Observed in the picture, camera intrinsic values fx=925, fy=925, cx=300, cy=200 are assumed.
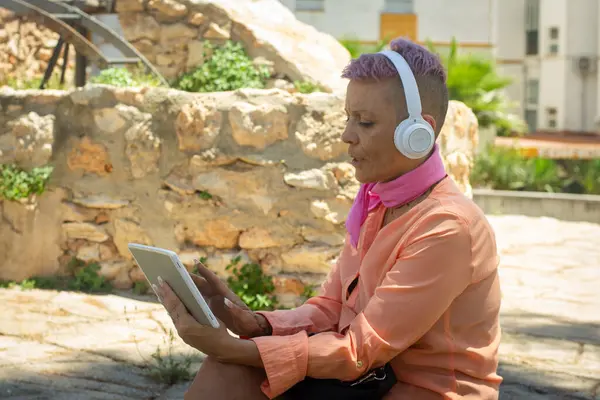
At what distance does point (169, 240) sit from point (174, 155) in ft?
1.64

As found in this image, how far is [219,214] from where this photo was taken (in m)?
5.33

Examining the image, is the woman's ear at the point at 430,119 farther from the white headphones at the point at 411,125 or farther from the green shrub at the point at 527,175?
the green shrub at the point at 527,175

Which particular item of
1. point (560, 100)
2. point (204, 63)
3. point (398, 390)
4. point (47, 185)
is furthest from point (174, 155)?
point (560, 100)

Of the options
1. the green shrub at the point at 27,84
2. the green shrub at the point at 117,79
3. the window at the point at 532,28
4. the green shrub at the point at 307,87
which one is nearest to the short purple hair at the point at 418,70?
the green shrub at the point at 117,79

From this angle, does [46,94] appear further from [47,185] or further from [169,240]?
[169,240]

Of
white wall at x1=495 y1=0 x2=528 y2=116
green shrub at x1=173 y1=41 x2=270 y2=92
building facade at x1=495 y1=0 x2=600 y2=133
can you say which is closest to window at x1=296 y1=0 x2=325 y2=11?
white wall at x1=495 y1=0 x2=528 y2=116

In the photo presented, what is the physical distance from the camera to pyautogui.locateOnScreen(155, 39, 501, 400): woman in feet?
7.38

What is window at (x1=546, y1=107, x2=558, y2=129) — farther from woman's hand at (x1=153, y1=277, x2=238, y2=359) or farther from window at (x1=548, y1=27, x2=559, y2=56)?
woman's hand at (x1=153, y1=277, x2=238, y2=359)

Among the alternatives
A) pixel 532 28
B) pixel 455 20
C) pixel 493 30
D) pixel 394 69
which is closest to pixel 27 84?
pixel 394 69

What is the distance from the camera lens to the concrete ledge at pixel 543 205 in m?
10.3

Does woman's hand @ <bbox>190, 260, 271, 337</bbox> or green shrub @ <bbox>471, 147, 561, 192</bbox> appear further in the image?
green shrub @ <bbox>471, 147, 561, 192</bbox>

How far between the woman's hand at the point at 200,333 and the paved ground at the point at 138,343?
1.51 m

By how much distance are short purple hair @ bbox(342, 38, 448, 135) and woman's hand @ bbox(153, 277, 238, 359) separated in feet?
2.40

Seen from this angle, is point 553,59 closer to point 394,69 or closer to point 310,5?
point 310,5
